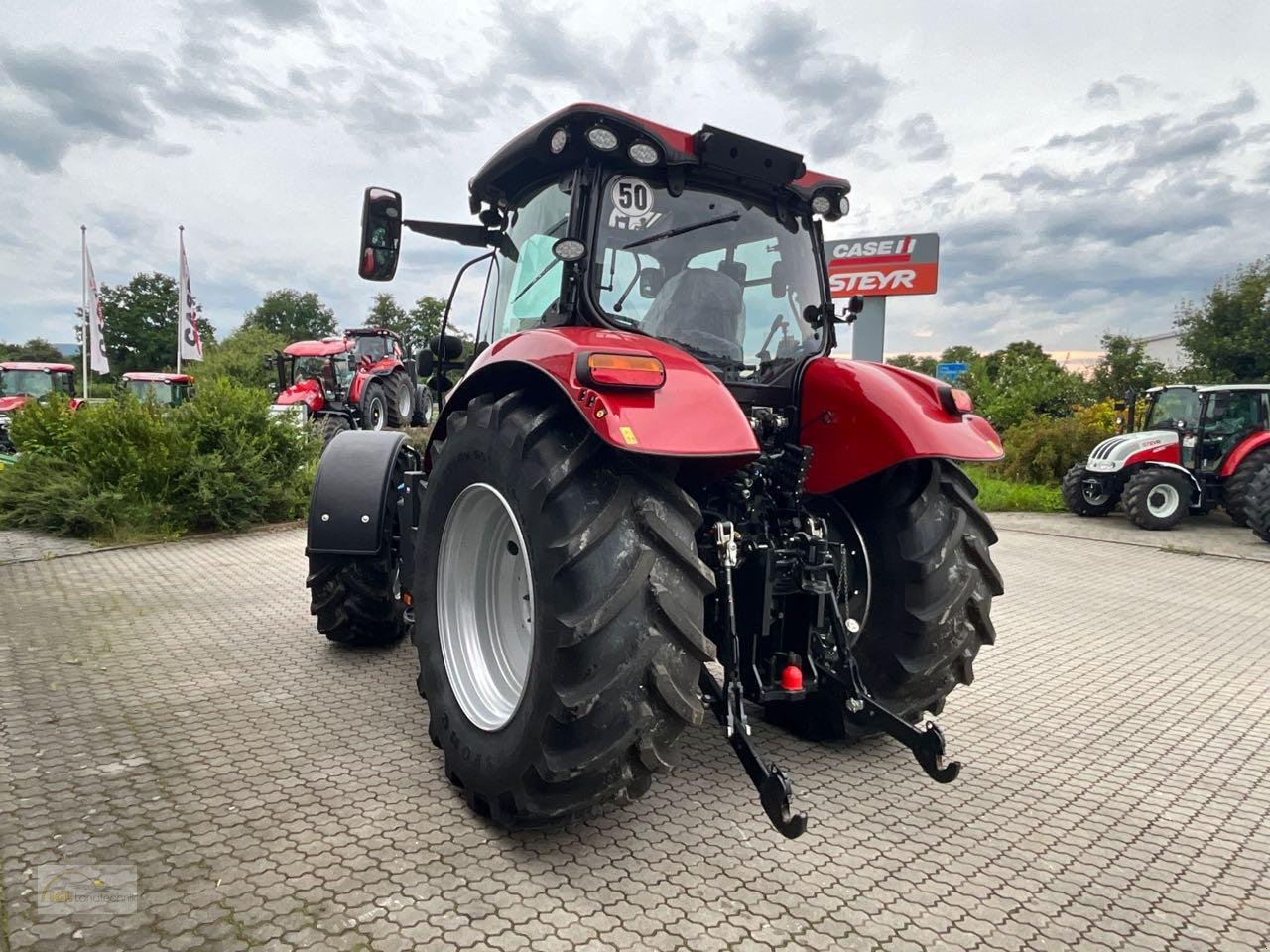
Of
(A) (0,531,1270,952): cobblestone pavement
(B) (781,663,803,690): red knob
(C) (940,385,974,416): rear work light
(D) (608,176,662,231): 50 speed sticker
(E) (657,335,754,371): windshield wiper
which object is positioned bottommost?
(A) (0,531,1270,952): cobblestone pavement

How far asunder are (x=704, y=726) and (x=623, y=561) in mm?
1528

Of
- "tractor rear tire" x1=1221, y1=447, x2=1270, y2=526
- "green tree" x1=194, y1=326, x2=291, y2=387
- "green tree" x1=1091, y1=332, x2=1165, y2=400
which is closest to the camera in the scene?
"tractor rear tire" x1=1221, y1=447, x2=1270, y2=526

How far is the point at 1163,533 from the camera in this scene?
10.7 m

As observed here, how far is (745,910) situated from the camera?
2.12 meters

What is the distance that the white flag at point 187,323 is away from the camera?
2153 centimetres

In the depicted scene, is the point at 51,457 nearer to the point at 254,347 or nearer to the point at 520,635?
the point at 520,635

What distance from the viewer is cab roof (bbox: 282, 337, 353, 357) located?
1669 cm

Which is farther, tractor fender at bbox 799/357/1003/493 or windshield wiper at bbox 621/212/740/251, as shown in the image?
windshield wiper at bbox 621/212/740/251

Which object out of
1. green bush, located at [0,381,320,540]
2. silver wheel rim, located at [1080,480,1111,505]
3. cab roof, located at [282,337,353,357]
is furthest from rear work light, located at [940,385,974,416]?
cab roof, located at [282,337,353,357]

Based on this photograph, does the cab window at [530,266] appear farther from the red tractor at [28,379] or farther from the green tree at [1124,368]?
the green tree at [1124,368]

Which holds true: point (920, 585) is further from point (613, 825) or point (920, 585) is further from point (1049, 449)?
point (1049, 449)

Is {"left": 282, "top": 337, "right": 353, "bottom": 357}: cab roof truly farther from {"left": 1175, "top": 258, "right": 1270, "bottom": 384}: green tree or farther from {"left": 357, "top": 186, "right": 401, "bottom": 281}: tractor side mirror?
{"left": 1175, "top": 258, "right": 1270, "bottom": 384}: green tree

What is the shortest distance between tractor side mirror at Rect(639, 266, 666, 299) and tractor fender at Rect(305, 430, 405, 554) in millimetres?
2042

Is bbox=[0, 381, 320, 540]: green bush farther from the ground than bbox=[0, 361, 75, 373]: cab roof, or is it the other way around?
bbox=[0, 361, 75, 373]: cab roof
